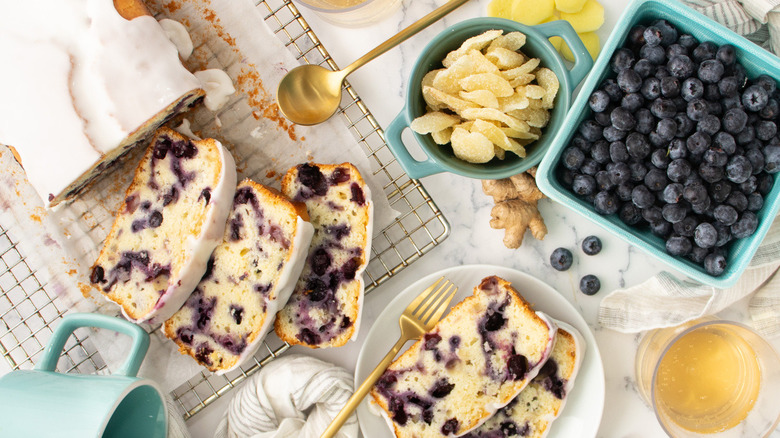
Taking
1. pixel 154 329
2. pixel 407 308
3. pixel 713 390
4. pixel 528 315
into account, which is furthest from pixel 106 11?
pixel 713 390

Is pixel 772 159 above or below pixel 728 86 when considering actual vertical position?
below

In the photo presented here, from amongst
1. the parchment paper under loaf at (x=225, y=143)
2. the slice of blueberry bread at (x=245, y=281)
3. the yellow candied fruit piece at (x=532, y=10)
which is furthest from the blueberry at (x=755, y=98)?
the slice of blueberry bread at (x=245, y=281)

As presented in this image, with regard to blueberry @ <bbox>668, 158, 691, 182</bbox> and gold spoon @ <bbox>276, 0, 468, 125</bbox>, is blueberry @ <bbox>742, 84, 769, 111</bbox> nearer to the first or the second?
blueberry @ <bbox>668, 158, 691, 182</bbox>

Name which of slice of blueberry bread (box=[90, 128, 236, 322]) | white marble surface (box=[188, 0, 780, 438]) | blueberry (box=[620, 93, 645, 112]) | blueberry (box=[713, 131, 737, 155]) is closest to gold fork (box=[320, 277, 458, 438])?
white marble surface (box=[188, 0, 780, 438])

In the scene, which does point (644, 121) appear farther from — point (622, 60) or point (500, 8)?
point (500, 8)

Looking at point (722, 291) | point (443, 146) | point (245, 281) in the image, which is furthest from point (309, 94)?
point (722, 291)

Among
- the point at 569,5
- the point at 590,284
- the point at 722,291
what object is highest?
the point at 569,5

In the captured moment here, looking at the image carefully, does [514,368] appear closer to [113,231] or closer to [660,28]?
[660,28]
